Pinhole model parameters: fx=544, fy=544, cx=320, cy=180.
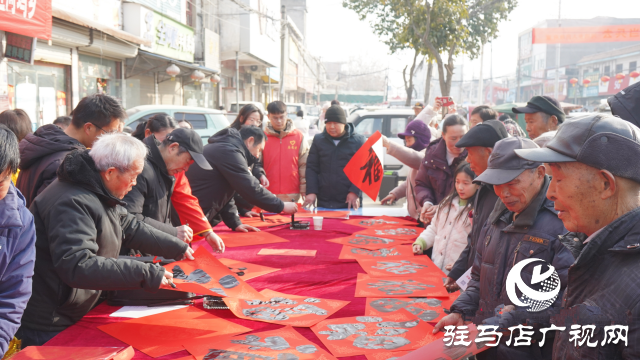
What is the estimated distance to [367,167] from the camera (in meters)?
4.49

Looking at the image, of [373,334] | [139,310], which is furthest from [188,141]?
[373,334]

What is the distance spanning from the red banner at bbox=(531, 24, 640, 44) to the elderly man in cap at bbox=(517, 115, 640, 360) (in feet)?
91.9

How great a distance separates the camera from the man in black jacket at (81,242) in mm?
2066

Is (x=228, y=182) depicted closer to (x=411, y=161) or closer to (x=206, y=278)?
(x=411, y=161)

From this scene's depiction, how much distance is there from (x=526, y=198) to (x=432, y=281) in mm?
1045

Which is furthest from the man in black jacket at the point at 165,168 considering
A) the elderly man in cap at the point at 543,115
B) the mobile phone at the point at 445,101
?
the mobile phone at the point at 445,101

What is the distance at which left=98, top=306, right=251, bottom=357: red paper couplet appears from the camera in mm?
2100

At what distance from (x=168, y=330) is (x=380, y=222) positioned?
2.67 m

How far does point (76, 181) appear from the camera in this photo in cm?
218

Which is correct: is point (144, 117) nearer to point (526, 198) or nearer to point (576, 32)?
point (526, 198)

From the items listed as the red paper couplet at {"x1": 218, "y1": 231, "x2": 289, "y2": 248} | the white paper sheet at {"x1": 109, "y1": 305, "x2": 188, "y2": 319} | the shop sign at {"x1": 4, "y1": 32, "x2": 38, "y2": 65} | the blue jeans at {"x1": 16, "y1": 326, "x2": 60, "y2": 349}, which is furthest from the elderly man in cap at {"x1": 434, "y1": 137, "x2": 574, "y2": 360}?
the shop sign at {"x1": 4, "y1": 32, "x2": 38, "y2": 65}

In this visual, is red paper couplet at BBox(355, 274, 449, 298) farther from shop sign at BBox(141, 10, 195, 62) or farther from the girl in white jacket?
shop sign at BBox(141, 10, 195, 62)

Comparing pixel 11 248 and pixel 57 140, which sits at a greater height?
pixel 57 140

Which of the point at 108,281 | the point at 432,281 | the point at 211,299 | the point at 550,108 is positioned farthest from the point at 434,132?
the point at 108,281
